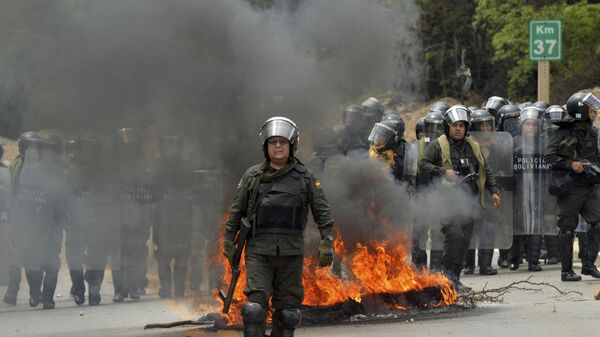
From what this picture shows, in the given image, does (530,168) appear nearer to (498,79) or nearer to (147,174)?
(147,174)

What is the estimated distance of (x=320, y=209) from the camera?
26.9ft

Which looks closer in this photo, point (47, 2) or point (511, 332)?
point (511, 332)

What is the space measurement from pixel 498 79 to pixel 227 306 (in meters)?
22.4

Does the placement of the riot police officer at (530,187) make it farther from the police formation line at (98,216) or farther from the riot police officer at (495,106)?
the police formation line at (98,216)

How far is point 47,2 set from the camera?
34.9 ft

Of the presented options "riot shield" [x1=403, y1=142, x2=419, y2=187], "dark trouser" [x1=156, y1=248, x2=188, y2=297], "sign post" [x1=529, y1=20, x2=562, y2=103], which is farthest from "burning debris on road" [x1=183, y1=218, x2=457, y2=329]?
"sign post" [x1=529, y1=20, x2=562, y2=103]

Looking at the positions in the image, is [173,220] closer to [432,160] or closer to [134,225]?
[134,225]

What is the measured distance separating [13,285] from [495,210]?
5.23 meters

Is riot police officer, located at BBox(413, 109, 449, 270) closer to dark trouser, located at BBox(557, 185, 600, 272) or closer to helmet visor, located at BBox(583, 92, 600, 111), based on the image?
dark trouser, located at BBox(557, 185, 600, 272)

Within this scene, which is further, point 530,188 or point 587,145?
point 530,188

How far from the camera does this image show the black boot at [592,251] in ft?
40.0

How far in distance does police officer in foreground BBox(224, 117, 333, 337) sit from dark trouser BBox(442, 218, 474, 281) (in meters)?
3.27

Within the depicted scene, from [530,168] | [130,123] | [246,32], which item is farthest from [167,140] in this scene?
[530,168]

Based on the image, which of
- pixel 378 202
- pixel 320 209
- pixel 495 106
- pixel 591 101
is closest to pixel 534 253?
pixel 495 106
